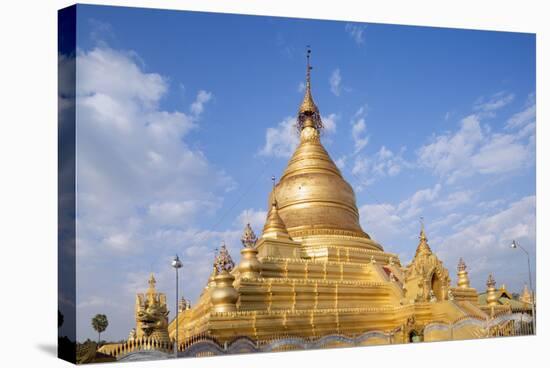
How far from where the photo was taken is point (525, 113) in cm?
1722

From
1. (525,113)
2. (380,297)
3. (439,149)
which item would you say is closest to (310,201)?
(380,297)

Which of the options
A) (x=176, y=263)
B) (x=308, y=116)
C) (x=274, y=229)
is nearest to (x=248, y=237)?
(x=274, y=229)

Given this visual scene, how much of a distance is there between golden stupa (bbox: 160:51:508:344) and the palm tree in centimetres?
211

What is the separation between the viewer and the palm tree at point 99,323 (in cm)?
1234

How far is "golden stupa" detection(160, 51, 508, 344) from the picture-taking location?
645 inches

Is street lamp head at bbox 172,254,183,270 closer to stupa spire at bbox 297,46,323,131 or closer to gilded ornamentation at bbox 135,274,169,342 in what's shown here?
gilded ornamentation at bbox 135,274,169,342

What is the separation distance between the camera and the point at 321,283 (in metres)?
18.6

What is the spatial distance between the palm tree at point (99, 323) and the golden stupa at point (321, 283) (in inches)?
82.9

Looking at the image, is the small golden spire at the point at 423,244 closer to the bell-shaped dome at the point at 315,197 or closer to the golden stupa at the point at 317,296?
the golden stupa at the point at 317,296

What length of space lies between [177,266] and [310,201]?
10144mm

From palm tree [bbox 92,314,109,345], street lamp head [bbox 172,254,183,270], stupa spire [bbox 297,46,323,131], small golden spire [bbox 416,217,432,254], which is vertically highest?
stupa spire [bbox 297,46,323,131]

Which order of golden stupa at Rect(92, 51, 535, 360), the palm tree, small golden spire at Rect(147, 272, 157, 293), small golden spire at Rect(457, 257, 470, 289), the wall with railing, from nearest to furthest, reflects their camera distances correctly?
the palm tree, the wall with railing, small golden spire at Rect(147, 272, 157, 293), golden stupa at Rect(92, 51, 535, 360), small golden spire at Rect(457, 257, 470, 289)

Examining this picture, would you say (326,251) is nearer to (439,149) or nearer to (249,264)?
(249,264)

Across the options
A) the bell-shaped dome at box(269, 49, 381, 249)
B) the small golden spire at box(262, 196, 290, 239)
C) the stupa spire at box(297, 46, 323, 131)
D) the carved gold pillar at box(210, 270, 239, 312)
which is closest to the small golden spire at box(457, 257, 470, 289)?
the bell-shaped dome at box(269, 49, 381, 249)
